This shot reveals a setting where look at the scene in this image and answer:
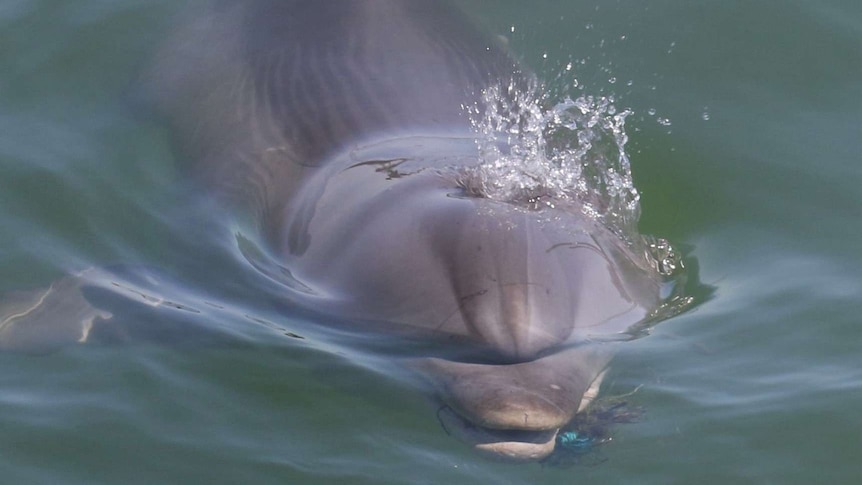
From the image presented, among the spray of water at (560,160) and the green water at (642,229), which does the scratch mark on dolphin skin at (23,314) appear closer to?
the green water at (642,229)

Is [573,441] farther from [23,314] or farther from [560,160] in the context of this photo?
[23,314]

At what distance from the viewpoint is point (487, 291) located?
7.04 m

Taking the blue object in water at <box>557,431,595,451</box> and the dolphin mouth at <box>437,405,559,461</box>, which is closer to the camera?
the dolphin mouth at <box>437,405,559,461</box>

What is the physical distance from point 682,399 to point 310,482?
7.37ft

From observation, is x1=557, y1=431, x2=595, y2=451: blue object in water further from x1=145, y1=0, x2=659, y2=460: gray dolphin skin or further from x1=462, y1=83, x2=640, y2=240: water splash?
x1=462, y1=83, x2=640, y2=240: water splash

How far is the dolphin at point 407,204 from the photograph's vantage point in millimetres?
6898

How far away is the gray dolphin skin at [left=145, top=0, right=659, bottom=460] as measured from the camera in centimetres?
689

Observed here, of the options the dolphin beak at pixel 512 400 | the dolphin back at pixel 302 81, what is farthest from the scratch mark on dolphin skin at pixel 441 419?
the dolphin back at pixel 302 81

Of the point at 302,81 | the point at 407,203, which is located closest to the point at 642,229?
the point at 407,203

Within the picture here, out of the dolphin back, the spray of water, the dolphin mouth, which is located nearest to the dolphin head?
the dolphin mouth

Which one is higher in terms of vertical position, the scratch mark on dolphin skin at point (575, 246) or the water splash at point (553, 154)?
the water splash at point (553, 154)

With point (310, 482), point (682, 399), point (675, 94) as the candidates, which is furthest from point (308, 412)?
point (675, 94)

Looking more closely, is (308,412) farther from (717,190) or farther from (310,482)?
(717,190)

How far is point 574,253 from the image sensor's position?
757cm
